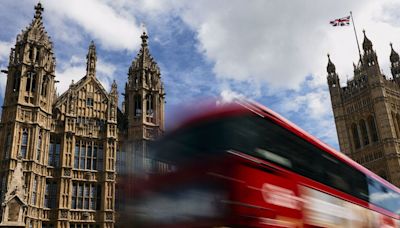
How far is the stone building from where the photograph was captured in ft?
211

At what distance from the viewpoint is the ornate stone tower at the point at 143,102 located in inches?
1120

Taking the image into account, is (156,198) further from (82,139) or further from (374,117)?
(374,117)

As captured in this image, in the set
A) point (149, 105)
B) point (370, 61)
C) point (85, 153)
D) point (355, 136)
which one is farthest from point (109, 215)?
point (370, 61)

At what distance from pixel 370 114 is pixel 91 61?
52745 millimetres

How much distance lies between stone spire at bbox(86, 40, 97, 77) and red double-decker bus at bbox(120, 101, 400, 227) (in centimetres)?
2156

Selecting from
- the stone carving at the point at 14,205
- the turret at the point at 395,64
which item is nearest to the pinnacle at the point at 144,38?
the stone carving at the point at 14,205

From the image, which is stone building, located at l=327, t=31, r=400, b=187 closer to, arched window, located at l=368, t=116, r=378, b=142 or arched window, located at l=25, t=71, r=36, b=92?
arched window, located at l=368, t=116, r=378, b=142

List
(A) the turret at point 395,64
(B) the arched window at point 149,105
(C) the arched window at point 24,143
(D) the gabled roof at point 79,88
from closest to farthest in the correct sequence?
(C) the arched window at point 24,143
(D) the gabled roof at point 79,88
(B) the arched window at point 149,105
(A) the turret at point 395,64

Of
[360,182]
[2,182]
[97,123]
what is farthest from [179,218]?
[97,123]

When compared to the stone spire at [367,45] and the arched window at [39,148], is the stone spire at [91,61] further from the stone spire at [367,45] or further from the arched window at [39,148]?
the stone spire at [367,45]

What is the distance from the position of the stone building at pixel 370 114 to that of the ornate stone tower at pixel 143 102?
45.7 meters

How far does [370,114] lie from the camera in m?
68.8

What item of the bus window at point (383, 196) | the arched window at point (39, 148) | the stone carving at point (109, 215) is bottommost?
the bus window at point (383, 196)

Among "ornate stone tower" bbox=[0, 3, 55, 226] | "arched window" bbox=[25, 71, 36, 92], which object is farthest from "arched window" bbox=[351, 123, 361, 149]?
"arched window" bbox=[25, 71, 36, 92]
